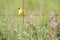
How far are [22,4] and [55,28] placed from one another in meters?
1.66

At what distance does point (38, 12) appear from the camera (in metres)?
5.14

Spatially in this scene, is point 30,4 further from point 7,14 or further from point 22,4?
point 7,14

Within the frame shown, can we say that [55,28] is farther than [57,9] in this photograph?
No

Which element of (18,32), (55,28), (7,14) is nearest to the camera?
(55,28)

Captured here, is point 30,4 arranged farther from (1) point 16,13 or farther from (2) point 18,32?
(2) point 18,32

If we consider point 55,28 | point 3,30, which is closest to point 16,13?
point 3,30

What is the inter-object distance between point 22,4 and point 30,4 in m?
0.14

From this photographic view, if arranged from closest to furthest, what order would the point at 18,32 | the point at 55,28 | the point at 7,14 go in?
the point at 55,28
the point at 18,32
the point at 7,14

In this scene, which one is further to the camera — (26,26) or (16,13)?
(16,13)

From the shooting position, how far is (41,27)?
13.1 ft

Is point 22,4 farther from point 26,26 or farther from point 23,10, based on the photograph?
point 26,26

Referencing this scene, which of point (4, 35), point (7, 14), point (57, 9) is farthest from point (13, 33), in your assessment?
point (57, 9)

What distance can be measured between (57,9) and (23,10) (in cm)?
60

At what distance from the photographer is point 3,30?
4105mm
